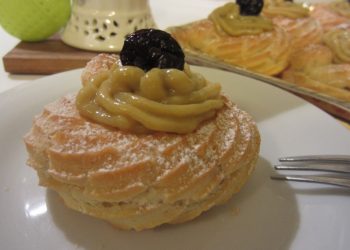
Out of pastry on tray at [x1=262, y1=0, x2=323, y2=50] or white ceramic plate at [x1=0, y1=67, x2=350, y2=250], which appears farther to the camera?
pastry on tray at [x1=262, y1=0, x2=323, y2=50]

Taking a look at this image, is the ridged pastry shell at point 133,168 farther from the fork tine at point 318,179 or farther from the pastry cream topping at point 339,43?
the pastry cream topping at point 339,43

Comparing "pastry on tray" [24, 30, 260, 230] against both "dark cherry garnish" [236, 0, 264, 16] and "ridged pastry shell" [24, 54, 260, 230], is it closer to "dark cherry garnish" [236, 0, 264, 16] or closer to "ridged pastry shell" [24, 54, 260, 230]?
"ridged pastry shell" [24, 54, 260, 230]

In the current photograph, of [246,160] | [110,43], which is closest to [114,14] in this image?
[110,43]

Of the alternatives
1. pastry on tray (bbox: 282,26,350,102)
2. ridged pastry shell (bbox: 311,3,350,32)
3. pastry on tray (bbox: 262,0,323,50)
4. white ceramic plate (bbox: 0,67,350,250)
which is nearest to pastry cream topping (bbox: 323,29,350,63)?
pastry on tray (bbox: 282,26,350,102)

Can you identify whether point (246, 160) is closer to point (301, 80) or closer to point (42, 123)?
point (42, 123)

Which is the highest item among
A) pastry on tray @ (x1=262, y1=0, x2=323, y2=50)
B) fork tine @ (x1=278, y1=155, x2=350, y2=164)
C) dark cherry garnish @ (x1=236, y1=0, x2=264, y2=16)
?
dark cherry garnish @ (x1=236, y1=0, x2=264, y2=16)

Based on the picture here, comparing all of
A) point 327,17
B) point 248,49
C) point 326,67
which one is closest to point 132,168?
point 248,49

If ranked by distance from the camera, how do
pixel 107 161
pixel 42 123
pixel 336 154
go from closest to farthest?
1. pixel 107 161
2. pixel 42 123
3. pixel 336 154
